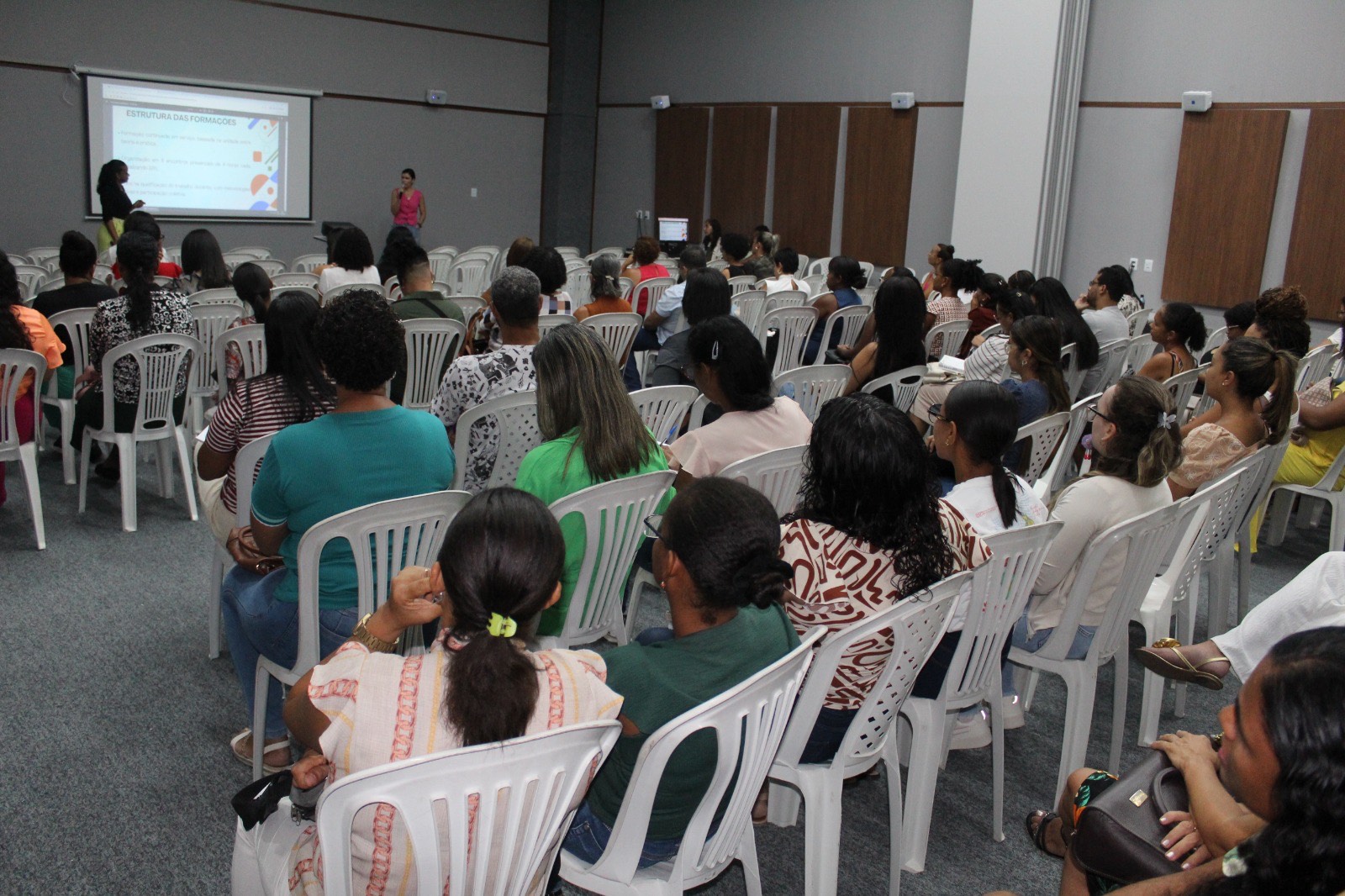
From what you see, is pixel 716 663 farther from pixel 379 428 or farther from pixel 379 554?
pixel 379 428

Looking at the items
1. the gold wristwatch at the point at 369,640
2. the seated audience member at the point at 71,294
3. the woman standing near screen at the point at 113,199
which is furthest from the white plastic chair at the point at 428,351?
the woman standing near screen at the point at 113,199

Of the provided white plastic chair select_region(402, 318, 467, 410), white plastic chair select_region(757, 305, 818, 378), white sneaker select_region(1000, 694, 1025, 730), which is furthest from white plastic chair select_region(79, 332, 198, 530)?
white sneaker select_region(1000, 694, 1025, 730)

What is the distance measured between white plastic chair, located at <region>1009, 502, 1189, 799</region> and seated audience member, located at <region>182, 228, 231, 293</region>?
5.11 meters

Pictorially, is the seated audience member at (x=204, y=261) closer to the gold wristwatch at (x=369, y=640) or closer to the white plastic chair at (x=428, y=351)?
the white plastic chair at (x=428, y=351)

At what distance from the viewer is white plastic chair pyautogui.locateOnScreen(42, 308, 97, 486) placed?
4.84 metres

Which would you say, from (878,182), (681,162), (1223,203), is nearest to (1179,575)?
(1223,203)

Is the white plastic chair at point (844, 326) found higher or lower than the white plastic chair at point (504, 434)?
higher

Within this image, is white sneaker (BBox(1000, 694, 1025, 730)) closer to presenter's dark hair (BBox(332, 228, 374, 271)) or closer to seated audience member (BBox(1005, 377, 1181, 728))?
seated audience member (BBox(1005, 377, 1181, 728))

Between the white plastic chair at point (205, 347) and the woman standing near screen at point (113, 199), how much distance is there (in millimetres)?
5236

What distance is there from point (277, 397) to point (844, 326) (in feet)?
14.7

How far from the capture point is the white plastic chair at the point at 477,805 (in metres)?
1.36

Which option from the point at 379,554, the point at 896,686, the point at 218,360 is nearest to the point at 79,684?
the point at 379,554

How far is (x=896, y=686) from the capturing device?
2.17 metres

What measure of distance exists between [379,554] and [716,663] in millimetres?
980
